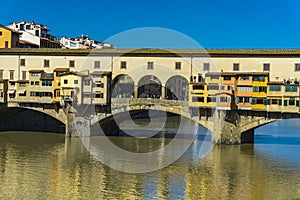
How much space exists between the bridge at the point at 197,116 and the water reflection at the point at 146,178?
126 inches

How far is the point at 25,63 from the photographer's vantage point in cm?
5162

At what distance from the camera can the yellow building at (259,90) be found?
4144 centimetres

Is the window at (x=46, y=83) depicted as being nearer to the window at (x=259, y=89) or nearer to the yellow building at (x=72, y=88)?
the yellow building at (x=72, y=88)

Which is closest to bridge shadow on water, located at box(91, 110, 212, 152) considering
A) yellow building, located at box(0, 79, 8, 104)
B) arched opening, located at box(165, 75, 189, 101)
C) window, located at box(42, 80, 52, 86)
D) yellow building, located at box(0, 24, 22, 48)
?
window, located at box(42, 80, 52, 86)

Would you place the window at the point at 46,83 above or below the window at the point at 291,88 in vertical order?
above

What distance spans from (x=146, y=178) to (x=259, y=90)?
18003 mm

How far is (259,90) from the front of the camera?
4188 cm

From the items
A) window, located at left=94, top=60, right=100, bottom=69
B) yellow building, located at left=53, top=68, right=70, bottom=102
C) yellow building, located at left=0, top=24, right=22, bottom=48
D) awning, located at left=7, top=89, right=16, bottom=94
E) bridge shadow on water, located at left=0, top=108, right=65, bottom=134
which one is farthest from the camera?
yellow building, located at left=0, top=24, right=22, bottom=48

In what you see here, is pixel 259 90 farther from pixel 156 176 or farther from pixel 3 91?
pixel 3 91

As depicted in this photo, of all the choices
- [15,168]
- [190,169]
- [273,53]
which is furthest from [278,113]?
[15,168]

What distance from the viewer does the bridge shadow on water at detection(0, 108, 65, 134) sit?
5331cm

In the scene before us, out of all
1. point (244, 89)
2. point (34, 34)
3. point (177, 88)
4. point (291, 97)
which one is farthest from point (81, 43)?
point (291, 97)

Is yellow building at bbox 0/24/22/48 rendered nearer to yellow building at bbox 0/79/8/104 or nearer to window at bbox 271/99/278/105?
yellow building at bbox 0/79/8/104

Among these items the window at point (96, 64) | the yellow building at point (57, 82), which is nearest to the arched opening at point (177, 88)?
the window at point (96, 64)
